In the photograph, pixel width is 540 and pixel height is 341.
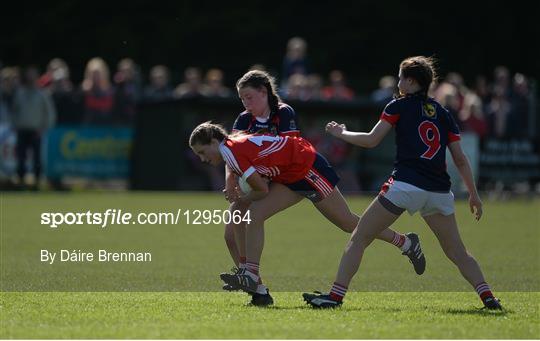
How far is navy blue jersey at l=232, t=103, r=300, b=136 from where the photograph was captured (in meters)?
9.81

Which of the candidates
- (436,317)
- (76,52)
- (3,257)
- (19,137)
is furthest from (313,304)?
(76,52)

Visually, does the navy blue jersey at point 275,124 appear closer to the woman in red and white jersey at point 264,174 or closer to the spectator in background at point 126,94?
the woman in red and white jersey at point 264,174

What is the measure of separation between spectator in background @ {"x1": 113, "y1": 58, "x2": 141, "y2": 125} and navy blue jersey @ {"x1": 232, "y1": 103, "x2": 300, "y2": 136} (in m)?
14.3

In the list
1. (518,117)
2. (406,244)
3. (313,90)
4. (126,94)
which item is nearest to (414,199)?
(406,244)

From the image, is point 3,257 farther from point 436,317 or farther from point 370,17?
point 370,17

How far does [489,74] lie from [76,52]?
11.9 meters

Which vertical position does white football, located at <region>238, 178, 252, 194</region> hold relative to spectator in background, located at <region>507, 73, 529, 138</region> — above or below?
above

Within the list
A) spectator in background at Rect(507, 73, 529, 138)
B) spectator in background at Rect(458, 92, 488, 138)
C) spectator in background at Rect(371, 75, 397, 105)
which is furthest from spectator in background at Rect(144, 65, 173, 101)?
spectator in background at Rect(507, 73, 529, 138)

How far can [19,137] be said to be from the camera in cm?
2270

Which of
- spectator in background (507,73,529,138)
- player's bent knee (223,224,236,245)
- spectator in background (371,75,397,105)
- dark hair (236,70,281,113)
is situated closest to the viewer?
dark hair (236,70,281,113)

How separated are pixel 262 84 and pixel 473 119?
15.5 metres

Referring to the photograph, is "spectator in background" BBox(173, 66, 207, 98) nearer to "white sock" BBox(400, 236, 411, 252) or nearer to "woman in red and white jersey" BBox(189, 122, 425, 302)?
"white sock" BBox(400, 236, 411, 252)

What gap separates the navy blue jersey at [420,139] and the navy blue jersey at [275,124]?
992mm

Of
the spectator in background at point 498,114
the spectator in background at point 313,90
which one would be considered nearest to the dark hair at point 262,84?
the spectator in background at point 313,90
